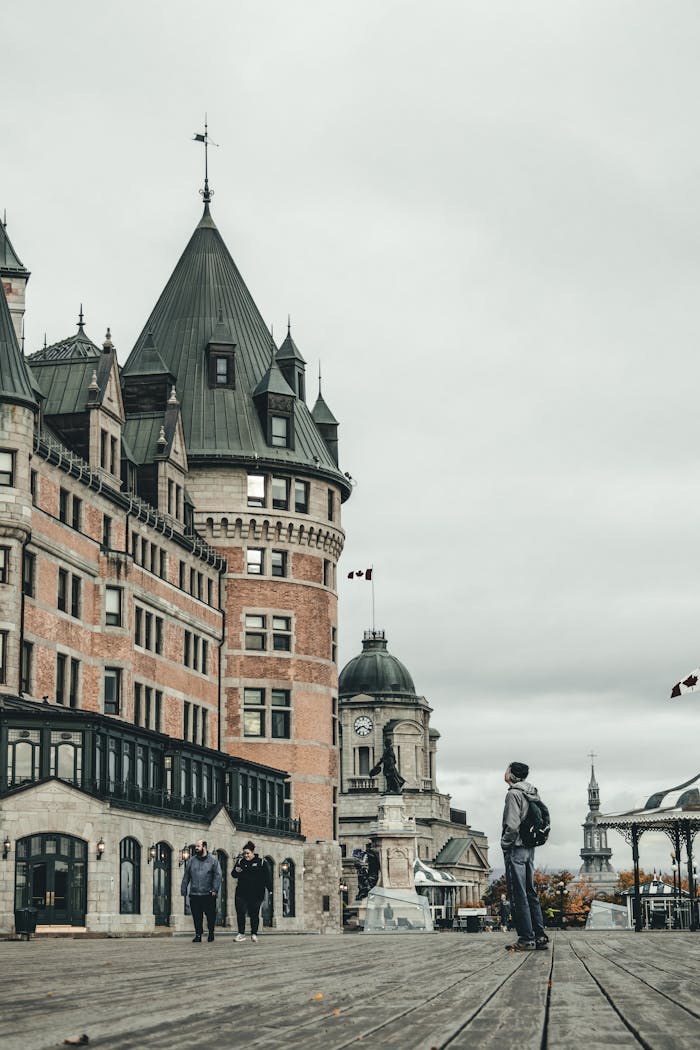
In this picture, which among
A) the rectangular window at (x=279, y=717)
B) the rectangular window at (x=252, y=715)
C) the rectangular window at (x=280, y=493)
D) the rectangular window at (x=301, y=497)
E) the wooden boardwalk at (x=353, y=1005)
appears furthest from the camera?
the rectangular window at (x=301, y=497)

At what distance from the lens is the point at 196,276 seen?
91250 mm

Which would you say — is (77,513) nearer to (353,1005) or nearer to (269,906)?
(269,906)

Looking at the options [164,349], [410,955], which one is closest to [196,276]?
[164,349]

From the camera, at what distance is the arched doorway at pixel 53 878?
159 ft

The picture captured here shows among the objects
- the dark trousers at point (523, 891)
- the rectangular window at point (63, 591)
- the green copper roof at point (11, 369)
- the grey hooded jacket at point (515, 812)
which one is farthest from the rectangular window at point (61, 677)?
the grey hooded jacket at point (515, 812)

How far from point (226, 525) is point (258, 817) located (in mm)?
16885

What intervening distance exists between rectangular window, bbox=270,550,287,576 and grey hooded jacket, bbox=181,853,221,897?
5447cm

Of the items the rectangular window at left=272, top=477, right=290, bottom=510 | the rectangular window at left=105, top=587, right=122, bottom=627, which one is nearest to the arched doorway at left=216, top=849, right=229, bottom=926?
the rectangular window at left=105, top=587, right=122, bottom=627

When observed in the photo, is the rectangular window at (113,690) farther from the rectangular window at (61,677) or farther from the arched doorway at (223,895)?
the arched doorway at (223,895)

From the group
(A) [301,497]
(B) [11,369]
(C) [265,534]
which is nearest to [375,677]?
(A) [301,497]

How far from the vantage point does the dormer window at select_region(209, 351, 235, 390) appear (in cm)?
8625

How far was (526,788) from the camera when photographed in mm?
18094

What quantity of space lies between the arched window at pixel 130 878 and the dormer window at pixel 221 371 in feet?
→ 123

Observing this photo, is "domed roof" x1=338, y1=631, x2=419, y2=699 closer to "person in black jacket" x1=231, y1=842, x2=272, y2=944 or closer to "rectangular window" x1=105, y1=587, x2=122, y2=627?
"rectangular window" x1=105, y1=587, x2=122, y2=627
